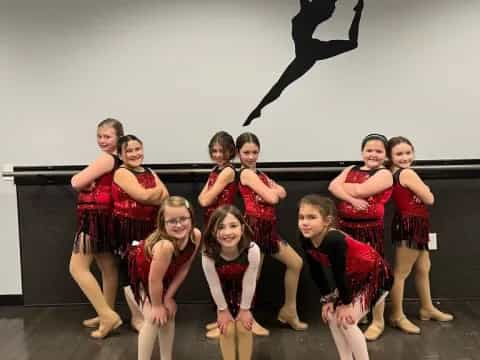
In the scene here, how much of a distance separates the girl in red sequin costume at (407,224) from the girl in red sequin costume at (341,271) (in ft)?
2.19

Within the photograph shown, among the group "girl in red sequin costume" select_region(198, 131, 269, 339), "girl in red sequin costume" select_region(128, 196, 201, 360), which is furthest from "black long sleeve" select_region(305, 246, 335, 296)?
"girl in red sequin costume" select_region(198, 131, 269, 339)

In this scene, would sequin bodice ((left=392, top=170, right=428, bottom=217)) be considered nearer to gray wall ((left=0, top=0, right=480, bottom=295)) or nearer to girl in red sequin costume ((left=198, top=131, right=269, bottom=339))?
gray wall ((left=0, top=0, right=480, bottom=295))

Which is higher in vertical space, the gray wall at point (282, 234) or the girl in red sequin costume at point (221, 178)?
the girl in red sequin costume at point (221, 178)

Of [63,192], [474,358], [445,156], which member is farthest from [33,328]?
[445,156]

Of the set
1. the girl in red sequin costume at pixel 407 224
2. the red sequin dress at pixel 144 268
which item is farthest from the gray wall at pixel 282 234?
the red sequin dress at pixel 144 268

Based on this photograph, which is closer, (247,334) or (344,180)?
(247,334)

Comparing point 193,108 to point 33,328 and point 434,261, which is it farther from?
point 434,261

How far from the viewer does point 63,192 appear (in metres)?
3.48

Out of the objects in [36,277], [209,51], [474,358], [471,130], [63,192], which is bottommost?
[474,358]

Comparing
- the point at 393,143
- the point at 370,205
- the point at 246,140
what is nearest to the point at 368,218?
the point at 370,205

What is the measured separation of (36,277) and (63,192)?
0.61 metres

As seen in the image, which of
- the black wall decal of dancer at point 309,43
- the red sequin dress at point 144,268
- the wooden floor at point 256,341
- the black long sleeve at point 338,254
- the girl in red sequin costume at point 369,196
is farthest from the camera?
the black wall decal of dancer at point 309,43

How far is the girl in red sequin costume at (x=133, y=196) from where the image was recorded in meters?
2.89

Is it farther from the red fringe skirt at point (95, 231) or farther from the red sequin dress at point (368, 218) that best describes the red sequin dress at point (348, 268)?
the red fringe skirt at point (95, 231)
